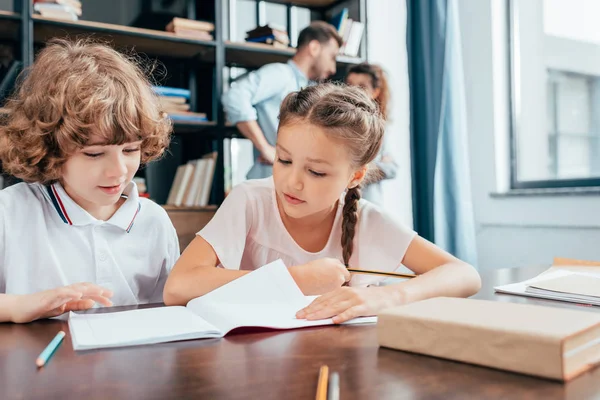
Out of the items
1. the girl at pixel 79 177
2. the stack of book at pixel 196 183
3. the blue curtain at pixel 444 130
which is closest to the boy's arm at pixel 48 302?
the girl at pixel 79 177

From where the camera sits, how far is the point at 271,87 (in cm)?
287

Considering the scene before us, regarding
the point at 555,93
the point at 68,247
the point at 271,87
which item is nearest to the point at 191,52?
the point at 271,87

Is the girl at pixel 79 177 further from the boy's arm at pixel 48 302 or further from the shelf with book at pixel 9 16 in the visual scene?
the shelf with book at pixel 9 16

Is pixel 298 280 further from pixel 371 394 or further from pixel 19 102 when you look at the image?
pixel 19 102

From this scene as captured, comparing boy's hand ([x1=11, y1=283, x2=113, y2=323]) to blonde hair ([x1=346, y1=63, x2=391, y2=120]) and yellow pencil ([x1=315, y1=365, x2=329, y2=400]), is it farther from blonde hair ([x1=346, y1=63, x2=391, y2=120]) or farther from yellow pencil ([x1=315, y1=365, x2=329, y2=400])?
blonde hair ([x1=346, y1=63, x2=391, y2=120])

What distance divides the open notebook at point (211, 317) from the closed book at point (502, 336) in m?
0.15

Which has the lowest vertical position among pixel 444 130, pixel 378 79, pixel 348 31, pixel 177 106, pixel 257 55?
pixel 444 130

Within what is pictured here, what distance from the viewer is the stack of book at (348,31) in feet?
10.8

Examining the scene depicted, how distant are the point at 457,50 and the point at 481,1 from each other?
0.34 meters

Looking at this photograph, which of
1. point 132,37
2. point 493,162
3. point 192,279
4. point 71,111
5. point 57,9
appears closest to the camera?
point 192,279

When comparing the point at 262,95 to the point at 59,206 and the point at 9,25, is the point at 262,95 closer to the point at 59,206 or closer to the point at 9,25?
the point at 9,25

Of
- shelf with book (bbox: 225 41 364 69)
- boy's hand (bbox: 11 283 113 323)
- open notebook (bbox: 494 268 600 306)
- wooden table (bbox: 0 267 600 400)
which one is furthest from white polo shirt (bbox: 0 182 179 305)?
shelf with book (bbox: 225 41 364 69)

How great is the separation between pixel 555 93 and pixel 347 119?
2384 millimetres

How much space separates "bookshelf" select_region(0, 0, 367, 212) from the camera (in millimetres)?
2717
